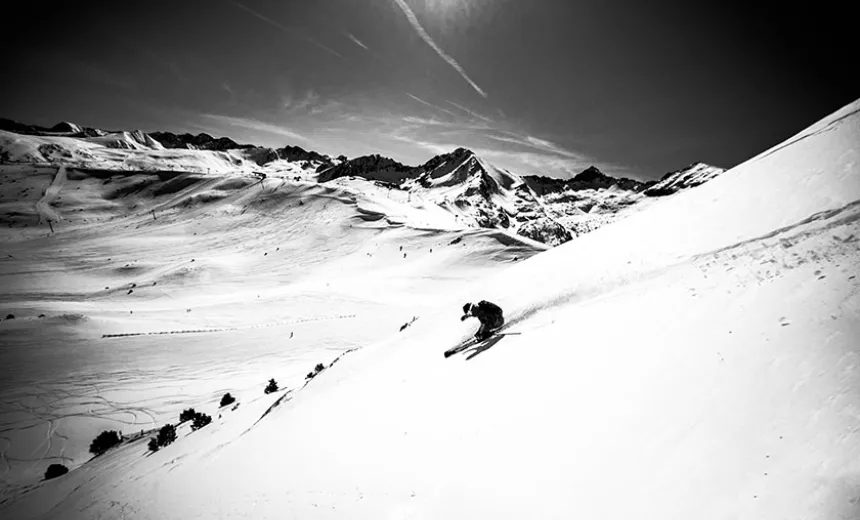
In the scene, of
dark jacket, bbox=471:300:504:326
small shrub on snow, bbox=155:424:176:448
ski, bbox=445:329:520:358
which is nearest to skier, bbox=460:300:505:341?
dark jacket, bbox=471:300:504:326

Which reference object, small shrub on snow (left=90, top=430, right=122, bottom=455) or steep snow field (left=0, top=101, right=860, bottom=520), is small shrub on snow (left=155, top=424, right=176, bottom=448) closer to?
steep snow field (left=0, top=101, right=860, bottom=520)

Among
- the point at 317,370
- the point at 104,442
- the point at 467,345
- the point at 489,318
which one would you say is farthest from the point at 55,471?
the point at 489,318

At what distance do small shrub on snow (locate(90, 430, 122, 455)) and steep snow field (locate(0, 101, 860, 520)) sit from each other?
441 cm

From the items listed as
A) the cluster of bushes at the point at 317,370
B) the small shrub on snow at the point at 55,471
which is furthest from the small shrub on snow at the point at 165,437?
the cluster of bushes at the point at 317,370

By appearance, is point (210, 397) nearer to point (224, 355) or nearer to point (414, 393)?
point (224, 355)

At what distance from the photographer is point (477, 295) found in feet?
61.1

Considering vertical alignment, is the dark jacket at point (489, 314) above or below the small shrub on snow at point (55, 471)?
above

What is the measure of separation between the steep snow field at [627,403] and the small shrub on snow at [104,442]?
441 cm

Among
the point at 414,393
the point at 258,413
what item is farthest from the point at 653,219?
the point at 258,413

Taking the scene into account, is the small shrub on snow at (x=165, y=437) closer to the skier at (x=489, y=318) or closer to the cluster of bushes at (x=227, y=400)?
the cluster of bushes at (x=227, y=400)

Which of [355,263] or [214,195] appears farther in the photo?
[214,195]

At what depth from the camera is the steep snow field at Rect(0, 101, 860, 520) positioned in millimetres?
4855

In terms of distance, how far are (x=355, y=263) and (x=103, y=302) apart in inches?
1452

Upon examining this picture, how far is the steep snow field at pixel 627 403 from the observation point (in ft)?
15.9
